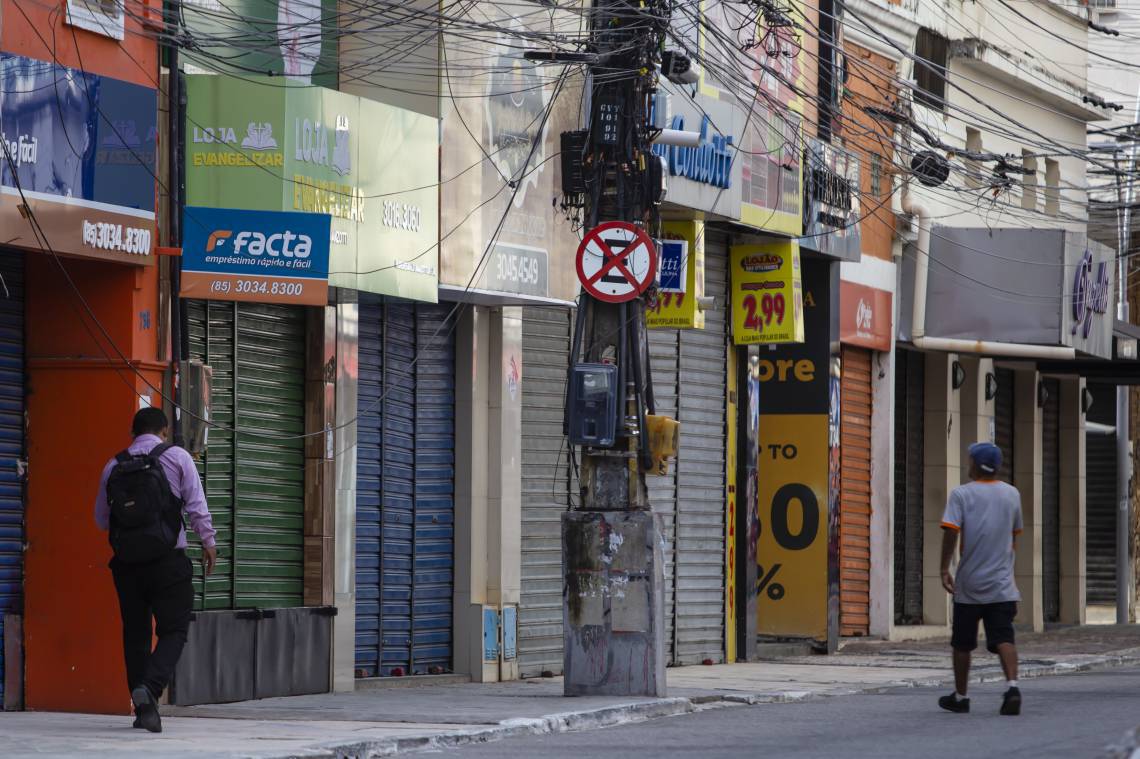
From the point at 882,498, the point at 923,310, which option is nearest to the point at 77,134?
the point at 882,498

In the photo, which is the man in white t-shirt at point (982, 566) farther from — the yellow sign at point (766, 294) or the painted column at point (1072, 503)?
the painted column at point (1072, 503)

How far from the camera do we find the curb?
1039 cm

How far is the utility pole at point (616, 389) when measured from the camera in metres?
14.0

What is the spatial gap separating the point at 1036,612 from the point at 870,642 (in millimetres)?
5587

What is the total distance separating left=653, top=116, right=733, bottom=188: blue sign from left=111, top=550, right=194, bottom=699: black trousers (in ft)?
23.7

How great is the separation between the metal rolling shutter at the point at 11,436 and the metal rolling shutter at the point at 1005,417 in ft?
58.0

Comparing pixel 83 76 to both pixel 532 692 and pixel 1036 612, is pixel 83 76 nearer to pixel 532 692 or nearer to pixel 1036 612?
pixel 532 692

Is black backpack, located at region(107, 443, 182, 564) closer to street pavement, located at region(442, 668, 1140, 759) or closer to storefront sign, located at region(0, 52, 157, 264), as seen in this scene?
storefront sign, located at region(0, 52, 157, 264)

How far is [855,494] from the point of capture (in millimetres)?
24000

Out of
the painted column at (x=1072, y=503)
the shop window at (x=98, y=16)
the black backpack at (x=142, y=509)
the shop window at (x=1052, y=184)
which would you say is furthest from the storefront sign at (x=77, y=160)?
the painted column at (x=1072, y=503)

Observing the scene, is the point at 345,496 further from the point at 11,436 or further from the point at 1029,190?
the point at 1029,190

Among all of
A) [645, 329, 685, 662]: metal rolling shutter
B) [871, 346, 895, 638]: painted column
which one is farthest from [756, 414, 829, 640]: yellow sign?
[645, 329, 685, 662]: metal rolling shutter

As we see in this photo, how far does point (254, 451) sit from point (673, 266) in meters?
5.12

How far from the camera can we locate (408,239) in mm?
15086
